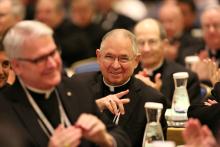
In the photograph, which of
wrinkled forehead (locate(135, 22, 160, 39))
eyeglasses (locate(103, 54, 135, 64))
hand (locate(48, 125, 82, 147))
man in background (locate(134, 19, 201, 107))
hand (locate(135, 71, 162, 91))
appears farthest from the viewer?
wrinkled forehead (locate(135, 22, 160, 39))

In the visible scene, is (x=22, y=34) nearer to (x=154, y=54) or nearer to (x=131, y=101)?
(x=131, y=101)

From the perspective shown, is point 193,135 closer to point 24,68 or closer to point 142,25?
point 24,68

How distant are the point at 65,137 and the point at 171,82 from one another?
2284 mm

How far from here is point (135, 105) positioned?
4469mm

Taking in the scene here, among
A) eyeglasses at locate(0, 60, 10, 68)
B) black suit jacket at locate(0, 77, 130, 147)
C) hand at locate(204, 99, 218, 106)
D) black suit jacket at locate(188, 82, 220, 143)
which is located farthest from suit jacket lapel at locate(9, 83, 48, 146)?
hand at locate(204, 99, 218, 106)

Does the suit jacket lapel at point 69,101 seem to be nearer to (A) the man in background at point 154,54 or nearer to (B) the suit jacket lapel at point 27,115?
(B) the suit jacket lapel at point 27,115

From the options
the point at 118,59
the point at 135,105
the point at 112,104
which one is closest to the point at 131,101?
the point at 135,105

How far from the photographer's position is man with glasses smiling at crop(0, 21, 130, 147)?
3.28 metres

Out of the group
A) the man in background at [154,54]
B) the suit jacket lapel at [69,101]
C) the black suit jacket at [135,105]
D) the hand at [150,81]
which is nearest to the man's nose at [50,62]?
the suit jacket lapel at [69,101]

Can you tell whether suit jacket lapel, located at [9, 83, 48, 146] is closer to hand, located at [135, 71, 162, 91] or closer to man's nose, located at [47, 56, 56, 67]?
man's nose, located at [47, 56, 56, 67]

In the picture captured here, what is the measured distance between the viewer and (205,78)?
→ 5883 mm

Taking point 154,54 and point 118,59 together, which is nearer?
point 118,59

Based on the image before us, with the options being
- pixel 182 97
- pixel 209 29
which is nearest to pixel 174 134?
pixel 182 97

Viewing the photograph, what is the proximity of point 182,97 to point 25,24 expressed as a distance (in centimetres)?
142
